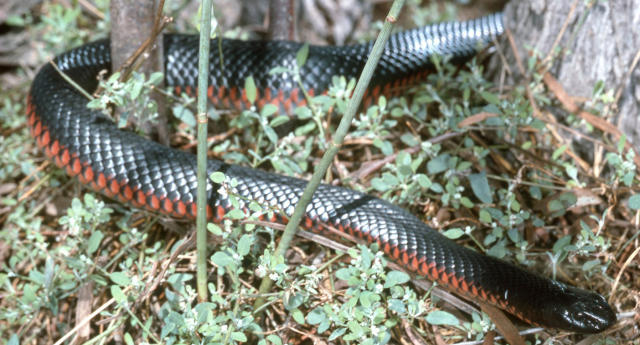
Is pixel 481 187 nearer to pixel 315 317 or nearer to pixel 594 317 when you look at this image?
pixel 594 317

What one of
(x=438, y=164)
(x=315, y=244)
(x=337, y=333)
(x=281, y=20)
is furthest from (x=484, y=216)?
(x=281, y=20)

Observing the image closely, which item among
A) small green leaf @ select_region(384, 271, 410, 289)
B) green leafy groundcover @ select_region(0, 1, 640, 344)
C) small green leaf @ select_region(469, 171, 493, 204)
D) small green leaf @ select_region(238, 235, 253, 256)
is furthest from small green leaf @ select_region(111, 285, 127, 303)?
small green leaf @ select_region(469, 171, 493, 204)

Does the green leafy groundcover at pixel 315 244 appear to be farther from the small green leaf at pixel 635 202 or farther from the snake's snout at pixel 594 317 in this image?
the snake's snout at pixel 594 317

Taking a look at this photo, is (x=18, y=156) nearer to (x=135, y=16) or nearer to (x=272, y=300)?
(x=135, y=16)

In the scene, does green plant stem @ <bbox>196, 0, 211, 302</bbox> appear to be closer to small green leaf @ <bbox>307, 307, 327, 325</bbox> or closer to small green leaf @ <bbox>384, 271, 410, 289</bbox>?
small green leaf @ <bbox>307, 307, 327, 325</bbox>

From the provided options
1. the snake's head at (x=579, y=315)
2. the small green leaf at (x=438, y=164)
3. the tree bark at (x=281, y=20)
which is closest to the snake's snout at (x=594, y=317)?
the snake's head at (x=579, y=315)

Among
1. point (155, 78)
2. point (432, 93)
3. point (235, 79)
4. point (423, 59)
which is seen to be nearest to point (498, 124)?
point (432, 93)
